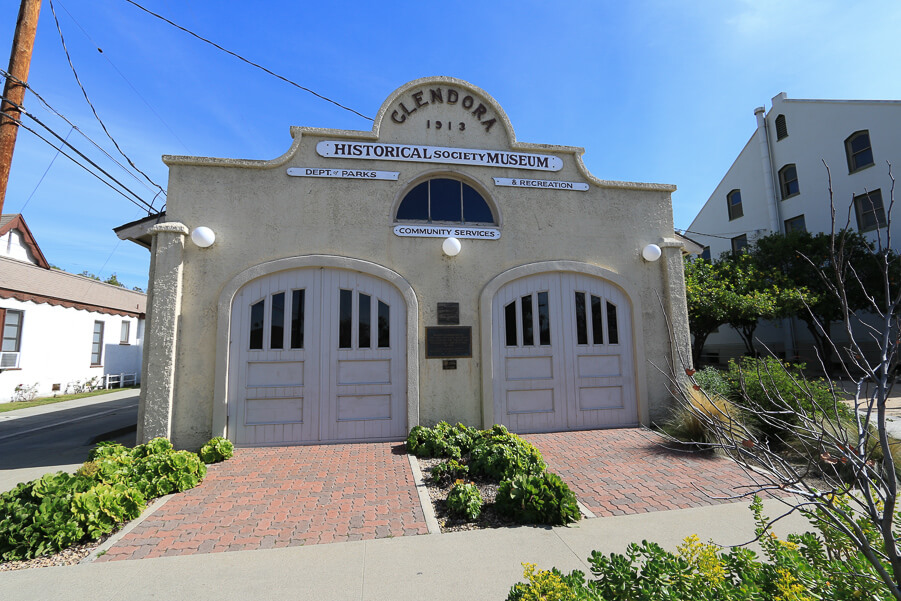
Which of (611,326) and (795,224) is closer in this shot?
(611,326)

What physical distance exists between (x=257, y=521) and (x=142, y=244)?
568 centimetres

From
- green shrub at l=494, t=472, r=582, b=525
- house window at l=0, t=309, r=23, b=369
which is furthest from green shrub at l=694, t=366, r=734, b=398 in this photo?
house window at l=0, t=309, r=23, b=369

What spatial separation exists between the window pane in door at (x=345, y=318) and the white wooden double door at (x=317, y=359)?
0.02 m

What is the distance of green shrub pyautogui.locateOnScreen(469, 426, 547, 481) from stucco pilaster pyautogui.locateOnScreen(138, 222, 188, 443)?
4564 mm

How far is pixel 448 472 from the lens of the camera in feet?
17.4

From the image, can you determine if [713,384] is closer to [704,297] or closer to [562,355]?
[562,355]

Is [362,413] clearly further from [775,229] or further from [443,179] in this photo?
[775,229]

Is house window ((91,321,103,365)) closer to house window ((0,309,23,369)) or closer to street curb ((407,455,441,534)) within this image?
house window ((0,309,23,369))

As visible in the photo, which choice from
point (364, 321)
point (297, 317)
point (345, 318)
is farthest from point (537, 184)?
point (297, 317)

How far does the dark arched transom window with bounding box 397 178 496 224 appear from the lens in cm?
756

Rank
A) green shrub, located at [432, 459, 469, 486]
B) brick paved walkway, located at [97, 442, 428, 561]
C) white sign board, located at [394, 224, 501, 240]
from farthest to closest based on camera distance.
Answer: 1. white sign board, located at [394, 224, 501, 240]
2. green shrub, located at [432, 459, 469, 486]
3. brick paved walkway, located at [97, 442, 428, 561]

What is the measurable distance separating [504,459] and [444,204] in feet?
14.4

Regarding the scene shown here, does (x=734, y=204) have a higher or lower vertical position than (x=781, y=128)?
lower

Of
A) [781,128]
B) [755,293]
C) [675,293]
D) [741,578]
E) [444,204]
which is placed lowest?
[741,578]
